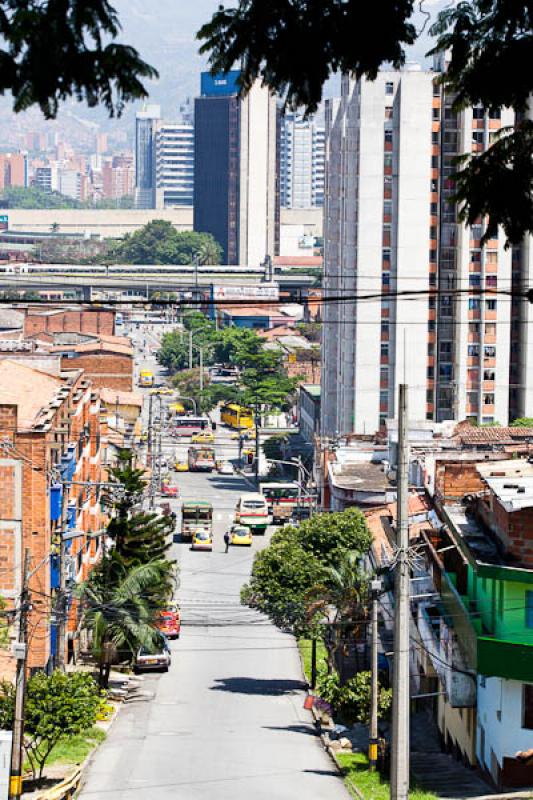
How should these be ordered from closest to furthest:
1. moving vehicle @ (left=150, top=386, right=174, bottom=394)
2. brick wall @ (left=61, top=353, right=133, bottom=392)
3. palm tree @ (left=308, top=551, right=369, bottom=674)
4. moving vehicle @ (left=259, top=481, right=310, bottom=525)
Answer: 1. palm tree @ (left=308, top=551, right=369, bottom=674)
2. moving vehicle @ (left=259, top=481, right=310, bottom=525)
3. brick wall @ (left=61, top=353, right=133, bottom=392)
4. moving vehicle @ (left=150, top=386, right=174, bottom=394)

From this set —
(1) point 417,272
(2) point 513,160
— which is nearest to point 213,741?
(2) point 513,160

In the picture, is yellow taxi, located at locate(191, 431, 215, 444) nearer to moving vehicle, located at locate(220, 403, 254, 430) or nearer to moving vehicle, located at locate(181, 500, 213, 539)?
moving vehicle, located at locate(220, 403, 254, 430)

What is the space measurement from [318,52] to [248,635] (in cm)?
5110

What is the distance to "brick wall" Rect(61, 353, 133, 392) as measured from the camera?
128 metres

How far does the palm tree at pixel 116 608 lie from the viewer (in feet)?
168

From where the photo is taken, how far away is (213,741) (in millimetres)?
45188

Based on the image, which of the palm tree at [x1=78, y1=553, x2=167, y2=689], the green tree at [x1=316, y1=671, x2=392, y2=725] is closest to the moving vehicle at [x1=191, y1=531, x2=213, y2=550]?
the palm tree at [x1=78, y1=553, x2=167, y2=689]

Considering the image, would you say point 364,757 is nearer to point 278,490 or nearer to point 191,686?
point 191,686

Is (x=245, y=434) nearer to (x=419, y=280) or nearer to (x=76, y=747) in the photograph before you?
(x=419, y=280)

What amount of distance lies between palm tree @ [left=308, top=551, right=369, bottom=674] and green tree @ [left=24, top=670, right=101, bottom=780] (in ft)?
35.8

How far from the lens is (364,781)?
4022 cm

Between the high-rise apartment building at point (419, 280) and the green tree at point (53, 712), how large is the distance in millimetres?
63814

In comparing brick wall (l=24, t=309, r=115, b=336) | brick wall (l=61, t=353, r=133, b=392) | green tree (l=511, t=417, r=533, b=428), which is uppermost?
brick wall (l=24, t=309, r=115, b=336)

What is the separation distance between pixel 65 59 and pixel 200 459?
103276 millimetres
